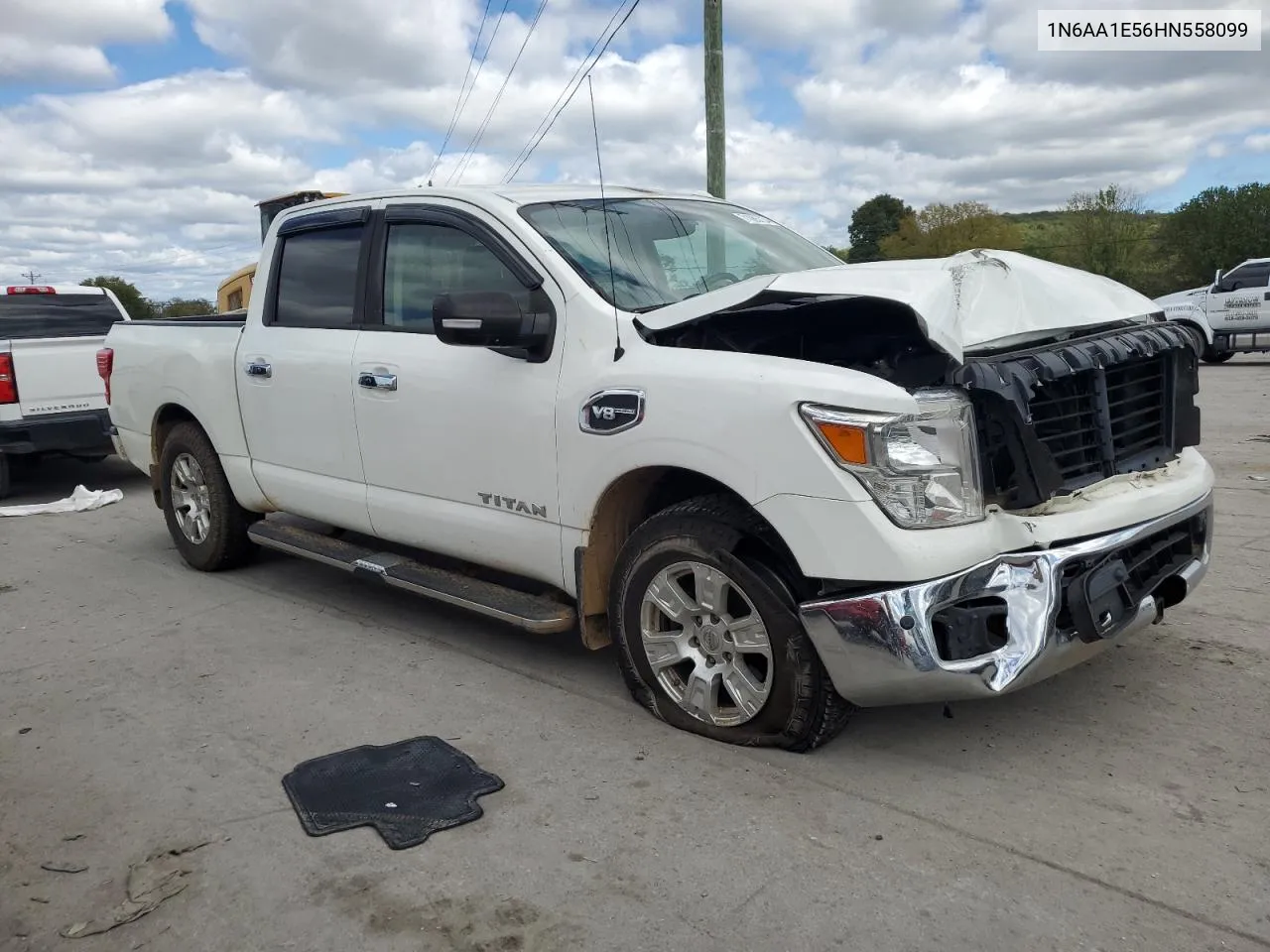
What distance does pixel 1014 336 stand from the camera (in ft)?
11.3

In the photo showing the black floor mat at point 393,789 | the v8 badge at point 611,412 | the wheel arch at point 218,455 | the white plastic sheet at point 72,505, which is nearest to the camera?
the black floor mat at point 393,789

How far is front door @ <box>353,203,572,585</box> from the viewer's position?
4074 millimetres

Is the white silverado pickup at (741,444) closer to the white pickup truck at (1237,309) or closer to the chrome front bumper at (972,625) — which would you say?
the chrome front bumper at (972,625)

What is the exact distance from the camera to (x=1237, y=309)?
19000 mm

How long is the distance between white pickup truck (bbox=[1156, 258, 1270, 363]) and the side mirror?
56.5 ft

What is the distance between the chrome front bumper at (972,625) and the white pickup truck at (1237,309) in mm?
17055

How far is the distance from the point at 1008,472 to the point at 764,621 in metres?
0.90

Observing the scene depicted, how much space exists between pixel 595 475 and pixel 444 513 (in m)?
0.94

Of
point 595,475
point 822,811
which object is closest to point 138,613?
point 595,475

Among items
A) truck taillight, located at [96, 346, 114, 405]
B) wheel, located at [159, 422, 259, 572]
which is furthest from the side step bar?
truck taillight, located at [96, 346, 114, 405]

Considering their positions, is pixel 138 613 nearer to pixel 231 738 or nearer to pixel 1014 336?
pixel 231 738

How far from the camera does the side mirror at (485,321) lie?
149 inches

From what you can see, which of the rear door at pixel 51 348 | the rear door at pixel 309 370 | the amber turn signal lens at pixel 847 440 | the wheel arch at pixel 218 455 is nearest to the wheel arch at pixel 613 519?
the amber turn signal lens at pixel 847 440

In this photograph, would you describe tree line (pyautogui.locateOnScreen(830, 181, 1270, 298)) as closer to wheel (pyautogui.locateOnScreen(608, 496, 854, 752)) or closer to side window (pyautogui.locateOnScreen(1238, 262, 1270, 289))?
side window (pyautogui.locateOnScreen(1238, 262, 1270, 289))
